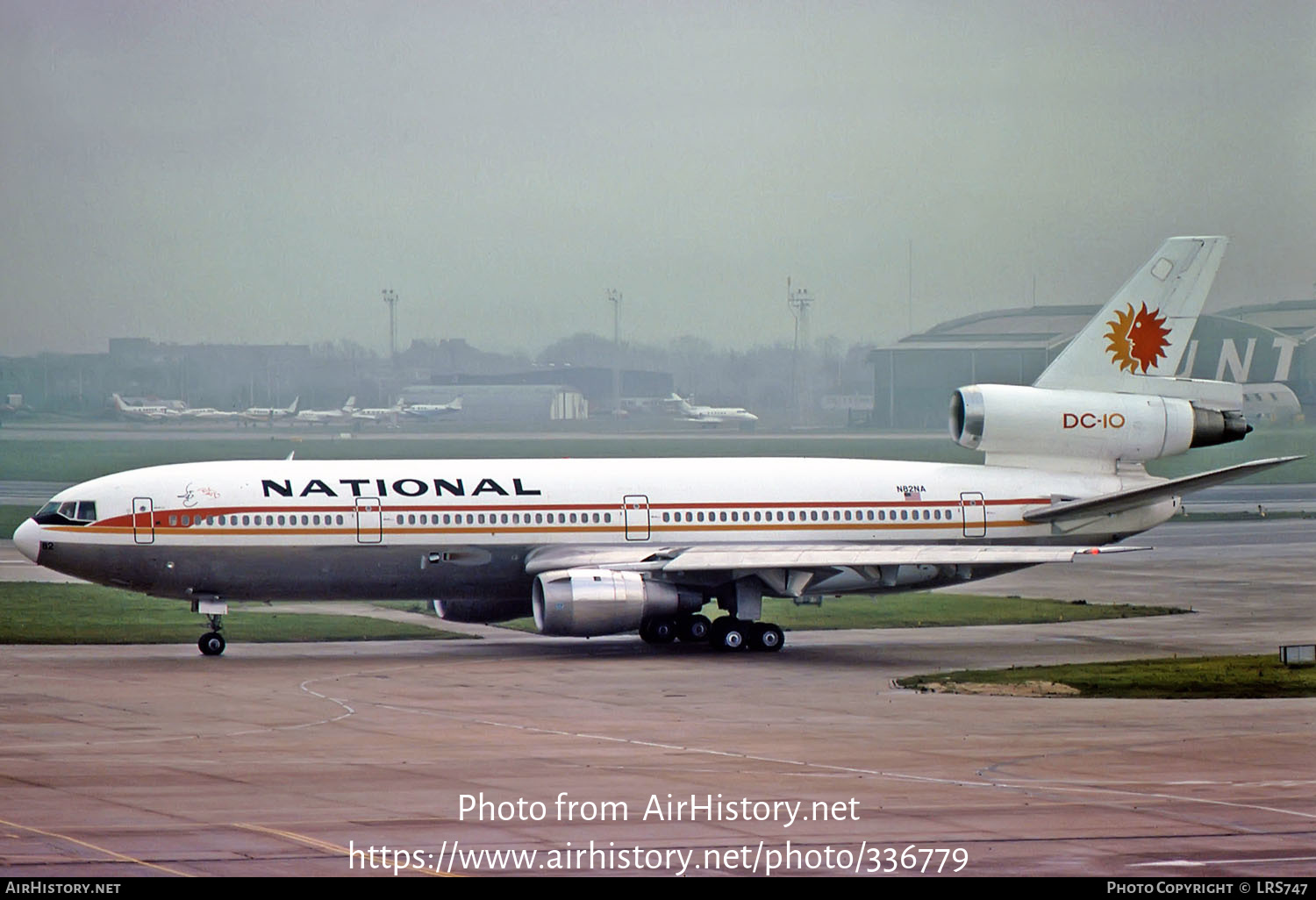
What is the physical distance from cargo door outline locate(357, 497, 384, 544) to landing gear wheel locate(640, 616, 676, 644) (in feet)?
20.1

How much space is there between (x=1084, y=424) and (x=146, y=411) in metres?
78.7

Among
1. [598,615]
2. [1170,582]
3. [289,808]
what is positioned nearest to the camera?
[289,808]

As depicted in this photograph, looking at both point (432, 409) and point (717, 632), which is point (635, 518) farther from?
point (432, 409)

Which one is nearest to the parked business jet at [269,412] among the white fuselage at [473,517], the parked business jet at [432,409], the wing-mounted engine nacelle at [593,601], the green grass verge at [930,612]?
the parked business jet at [432,409]

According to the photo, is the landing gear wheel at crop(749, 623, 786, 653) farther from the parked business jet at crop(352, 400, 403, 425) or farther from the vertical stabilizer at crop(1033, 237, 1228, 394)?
the parked business jet at crop(352, 400, 403, 425)

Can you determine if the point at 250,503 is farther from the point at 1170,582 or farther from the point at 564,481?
the point at 1170,582

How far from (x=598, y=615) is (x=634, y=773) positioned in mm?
13997

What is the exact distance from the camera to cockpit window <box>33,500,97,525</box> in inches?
1430

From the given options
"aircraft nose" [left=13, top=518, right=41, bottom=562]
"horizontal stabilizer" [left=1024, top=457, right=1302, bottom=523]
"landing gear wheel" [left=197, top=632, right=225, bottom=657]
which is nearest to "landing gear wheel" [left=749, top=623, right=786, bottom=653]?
"horizontal stabilizer" [left=1024, top=457, right=1302, bottom=523]

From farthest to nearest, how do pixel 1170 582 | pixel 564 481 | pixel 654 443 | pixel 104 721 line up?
pixel 654 443 → pixel 1170 582 → pixel 564 481 → pixel 104 721

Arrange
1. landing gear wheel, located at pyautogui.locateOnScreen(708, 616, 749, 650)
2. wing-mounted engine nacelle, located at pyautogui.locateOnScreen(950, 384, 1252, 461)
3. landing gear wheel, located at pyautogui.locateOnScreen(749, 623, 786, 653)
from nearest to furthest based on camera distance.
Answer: landing gear wheel, located at pyautogui.locateOnScreen(708, 616, 749, 650) → landing gear wheel, located at pyautogui.locateOnScreen(749, 623, 786, 653) → wing-mounted engine nacelle, located at pyautogui.locateOnScreen(950, 384, 1252, 461)

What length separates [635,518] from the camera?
38.2 meters

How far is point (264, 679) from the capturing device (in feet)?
105
